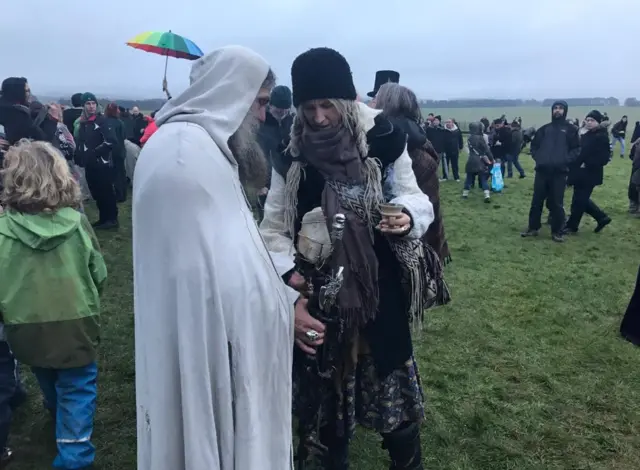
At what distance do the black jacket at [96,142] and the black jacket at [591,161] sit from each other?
23.9ft

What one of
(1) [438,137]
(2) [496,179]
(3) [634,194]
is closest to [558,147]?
(3) [634,194]

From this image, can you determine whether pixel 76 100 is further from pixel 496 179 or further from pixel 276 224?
pixel 496 179

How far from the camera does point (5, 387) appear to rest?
292 cm

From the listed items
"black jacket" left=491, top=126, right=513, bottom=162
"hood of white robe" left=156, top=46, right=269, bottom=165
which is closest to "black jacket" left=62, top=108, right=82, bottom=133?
"hood of white robe" left=156, top=46, right=269, bottom=165

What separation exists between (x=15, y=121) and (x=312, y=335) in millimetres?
5325

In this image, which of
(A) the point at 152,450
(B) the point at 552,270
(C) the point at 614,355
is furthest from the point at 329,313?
(B) the point at 552,270

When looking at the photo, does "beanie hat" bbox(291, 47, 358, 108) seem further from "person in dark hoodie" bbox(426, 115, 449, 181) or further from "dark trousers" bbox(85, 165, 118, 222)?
"person in dark hoodie" bbox(426, 115, 449, 181)

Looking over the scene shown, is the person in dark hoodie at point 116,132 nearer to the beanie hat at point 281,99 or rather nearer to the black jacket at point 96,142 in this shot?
the black jacket at point 96,142

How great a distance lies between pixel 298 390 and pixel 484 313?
362cm

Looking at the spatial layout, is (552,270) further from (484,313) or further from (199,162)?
(199,162)

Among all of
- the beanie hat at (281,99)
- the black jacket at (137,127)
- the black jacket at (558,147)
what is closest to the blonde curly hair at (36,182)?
the beanie hat at (281,99)

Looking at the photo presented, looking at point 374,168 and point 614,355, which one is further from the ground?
point 374,168

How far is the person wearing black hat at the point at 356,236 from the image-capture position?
2178 mm

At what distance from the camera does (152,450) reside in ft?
5.02
